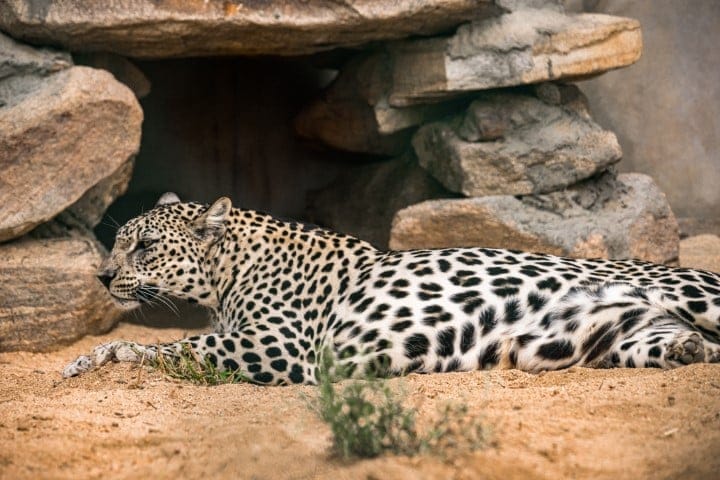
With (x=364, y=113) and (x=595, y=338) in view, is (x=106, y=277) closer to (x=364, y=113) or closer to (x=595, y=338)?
(x=364, y=113)

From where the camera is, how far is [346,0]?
6.24m

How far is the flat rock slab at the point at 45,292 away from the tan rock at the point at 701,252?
15.3 feet

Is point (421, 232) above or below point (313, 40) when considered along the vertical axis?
below

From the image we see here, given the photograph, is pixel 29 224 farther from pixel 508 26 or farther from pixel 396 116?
pixel 508 26

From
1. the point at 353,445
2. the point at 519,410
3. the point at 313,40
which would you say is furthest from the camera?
the point at 313,40

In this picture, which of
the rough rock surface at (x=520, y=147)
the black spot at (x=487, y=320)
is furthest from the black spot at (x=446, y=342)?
the rough rock surface at (x=520, y=147)

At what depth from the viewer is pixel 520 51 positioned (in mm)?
6730

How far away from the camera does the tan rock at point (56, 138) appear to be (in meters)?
6.00

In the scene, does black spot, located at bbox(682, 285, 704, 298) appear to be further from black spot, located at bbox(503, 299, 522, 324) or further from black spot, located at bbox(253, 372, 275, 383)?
black spot, located at bbox(253, 372, 275, 383)

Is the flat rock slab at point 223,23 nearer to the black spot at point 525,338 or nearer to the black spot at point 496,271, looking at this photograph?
the black spot at point 496,271

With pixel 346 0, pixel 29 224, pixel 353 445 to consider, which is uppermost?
pixel 346 0

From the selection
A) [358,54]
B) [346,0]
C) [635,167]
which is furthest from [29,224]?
[635,167]

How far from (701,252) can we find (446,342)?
13.1 ft

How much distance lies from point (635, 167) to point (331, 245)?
4055mm
